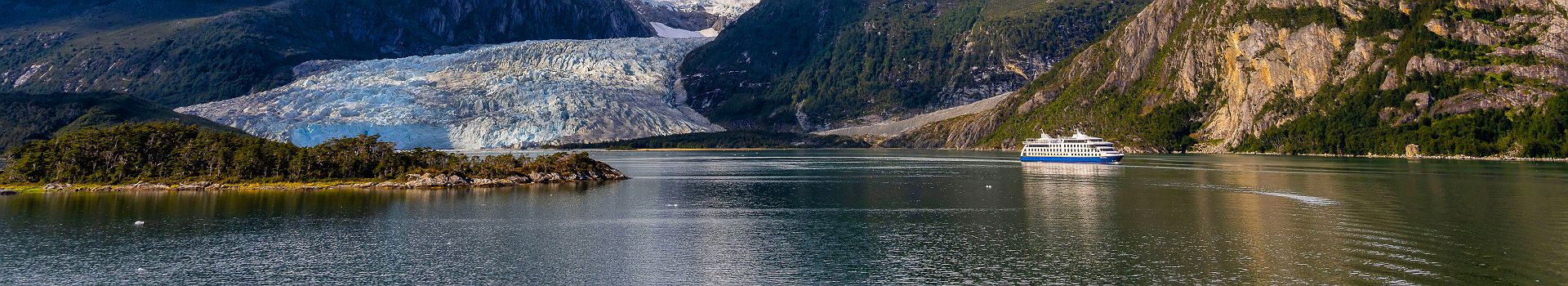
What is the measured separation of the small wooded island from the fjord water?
7250mm

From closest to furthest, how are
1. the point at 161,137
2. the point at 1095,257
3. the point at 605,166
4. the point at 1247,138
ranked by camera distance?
the point at 1095,257 < the point at 161,137 < the point at 605,166 < the point at 1247,138

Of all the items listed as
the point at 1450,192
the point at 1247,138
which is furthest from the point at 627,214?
the point at 1247,138

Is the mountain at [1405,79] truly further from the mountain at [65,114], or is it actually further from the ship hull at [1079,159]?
the mountain at [65,114]

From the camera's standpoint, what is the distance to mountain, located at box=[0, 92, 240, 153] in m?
176

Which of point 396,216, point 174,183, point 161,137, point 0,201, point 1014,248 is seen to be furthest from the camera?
point 161,137

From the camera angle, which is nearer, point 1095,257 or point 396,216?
point 1095,257

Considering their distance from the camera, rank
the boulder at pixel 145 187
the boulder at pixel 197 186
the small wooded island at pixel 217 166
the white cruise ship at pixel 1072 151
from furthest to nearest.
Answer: the white cruise ship at pixel 1072 151 → the small wooded island at pixel 217 166 → the boulder at pixel 197 186 → the boulder at pixel 145 187

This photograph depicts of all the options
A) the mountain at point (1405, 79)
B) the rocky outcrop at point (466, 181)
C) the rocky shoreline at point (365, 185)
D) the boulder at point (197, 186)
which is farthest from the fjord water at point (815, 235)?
the mountain at point (1405, 79)

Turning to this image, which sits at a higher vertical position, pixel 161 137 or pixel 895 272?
pixel 161 137

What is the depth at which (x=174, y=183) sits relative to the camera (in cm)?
9038

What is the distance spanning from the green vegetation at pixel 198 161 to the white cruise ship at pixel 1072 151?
3096 inches

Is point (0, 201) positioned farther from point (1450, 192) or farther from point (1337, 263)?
point (1450, 192)

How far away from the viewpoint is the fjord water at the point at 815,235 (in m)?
40.6

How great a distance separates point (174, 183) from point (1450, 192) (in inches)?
3605
